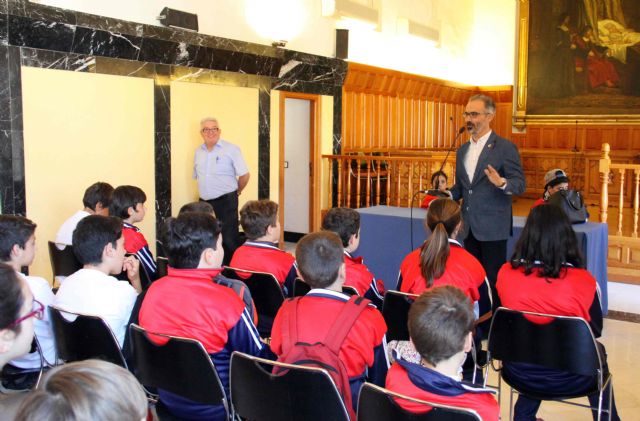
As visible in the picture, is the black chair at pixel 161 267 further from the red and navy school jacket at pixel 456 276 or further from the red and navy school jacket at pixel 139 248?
the red and navy school jacket at pixel 456 276

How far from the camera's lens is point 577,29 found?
40.0ft

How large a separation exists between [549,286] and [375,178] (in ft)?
20.7

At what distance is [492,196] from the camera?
4.22m

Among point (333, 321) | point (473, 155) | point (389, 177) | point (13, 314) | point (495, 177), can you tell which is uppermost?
point (473, 155)

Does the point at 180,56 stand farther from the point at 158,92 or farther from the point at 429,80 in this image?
the point at 429,80

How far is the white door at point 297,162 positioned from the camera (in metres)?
9.06

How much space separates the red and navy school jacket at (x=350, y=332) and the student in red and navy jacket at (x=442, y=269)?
913mm

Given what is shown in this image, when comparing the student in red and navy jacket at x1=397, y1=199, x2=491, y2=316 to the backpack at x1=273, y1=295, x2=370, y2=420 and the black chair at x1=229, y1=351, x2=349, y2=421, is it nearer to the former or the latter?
the backpack at x1=273, y1=295, x2=370, y2=420

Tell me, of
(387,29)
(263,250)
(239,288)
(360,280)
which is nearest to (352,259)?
(360,280)

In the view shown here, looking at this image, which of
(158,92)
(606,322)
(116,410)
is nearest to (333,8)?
(158,92)

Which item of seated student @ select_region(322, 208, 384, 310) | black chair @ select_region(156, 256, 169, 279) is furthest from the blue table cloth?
black chair @ select_region(156, 256, 169, 279)

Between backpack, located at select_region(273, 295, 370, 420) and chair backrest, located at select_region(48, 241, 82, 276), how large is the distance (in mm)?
2100

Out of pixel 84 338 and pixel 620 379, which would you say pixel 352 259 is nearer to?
pixel 84 338

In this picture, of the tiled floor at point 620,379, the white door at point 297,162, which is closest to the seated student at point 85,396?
the tiled floor at point 620,379
